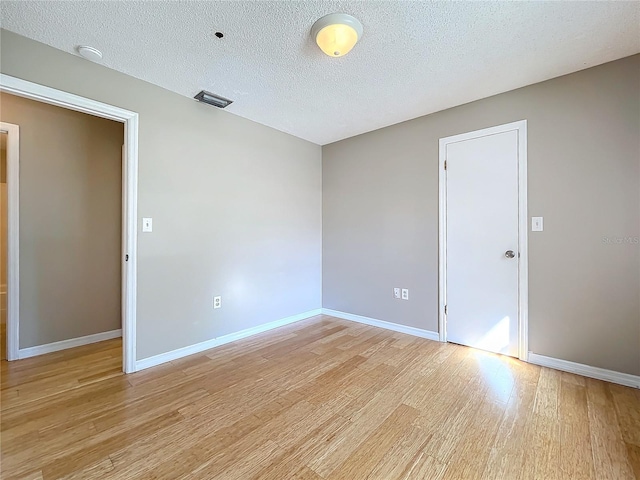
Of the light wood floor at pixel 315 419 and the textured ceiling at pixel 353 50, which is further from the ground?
the textured ceiling at pixel 353 50

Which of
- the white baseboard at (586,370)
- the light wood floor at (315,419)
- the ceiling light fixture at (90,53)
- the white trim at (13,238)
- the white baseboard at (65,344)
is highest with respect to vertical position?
the ceiling light fixture at (90,53)

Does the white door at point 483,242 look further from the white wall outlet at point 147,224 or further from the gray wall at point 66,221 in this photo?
the gray wall at point 66,221

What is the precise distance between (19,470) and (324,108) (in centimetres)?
316

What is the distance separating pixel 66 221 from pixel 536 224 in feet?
14.5

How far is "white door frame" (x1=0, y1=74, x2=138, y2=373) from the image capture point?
2.00 m

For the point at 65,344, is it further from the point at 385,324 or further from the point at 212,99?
the point at 385,324

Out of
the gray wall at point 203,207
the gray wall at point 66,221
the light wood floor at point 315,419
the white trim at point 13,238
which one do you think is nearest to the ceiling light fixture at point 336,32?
the gray wall at point 203,207

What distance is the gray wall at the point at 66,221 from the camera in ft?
8.30

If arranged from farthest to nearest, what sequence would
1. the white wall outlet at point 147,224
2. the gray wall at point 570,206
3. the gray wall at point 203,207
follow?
the white wall outlet at point 147,224 < the gray wall at point 203,207 < the gray wall at point 570,206

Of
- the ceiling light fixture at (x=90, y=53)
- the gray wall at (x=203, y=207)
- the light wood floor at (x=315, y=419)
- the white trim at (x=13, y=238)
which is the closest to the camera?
the light wood floor at (x=315, y=419)

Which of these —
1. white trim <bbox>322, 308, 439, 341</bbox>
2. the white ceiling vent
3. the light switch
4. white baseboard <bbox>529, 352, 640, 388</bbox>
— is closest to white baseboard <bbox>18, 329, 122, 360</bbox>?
white trim <bbox>322, 308, 439, 341</bbox>

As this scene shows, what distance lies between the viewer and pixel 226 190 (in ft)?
9.38

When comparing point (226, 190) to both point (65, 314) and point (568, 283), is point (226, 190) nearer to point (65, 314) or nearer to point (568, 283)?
point (65, 314)

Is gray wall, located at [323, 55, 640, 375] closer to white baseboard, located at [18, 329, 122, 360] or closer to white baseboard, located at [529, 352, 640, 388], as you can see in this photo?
white baseboard, located at [529, 352, 640, 388]
